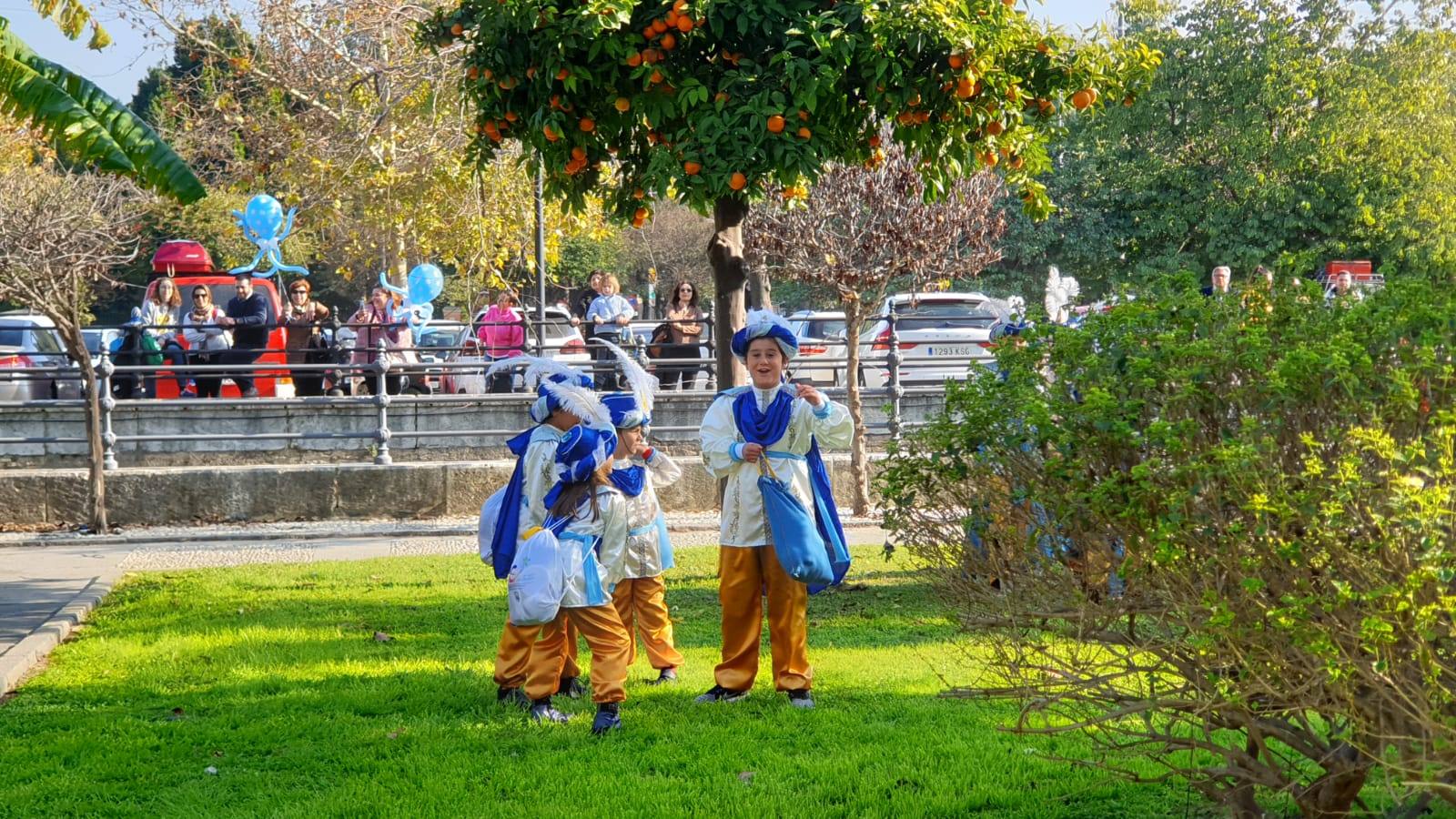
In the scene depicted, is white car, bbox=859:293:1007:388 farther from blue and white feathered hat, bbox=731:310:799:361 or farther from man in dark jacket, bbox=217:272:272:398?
blue and white feathered hat, bbox=731:310:799:361

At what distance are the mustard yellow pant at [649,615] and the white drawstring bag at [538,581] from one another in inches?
36.8

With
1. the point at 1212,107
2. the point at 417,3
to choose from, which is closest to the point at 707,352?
the point at 417,3

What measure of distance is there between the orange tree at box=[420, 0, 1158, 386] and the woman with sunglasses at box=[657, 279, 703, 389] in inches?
294

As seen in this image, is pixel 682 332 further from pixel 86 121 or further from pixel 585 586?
pixel 585 586

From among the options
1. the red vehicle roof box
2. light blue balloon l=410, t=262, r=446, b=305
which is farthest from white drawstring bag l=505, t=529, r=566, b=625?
the red vehicle roof box

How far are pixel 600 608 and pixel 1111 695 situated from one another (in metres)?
2.68

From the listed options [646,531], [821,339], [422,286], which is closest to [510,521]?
[646,531]

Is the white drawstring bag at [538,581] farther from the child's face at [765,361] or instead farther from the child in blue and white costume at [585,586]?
the child's face at [765,361]

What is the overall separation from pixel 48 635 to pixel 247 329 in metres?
7.56

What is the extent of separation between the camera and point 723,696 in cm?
657

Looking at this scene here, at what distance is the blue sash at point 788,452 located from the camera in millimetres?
6562

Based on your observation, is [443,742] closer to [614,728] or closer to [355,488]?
[614,728]

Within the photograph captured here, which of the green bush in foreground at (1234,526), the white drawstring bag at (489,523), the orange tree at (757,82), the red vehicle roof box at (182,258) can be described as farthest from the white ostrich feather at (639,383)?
the red vehicle roof box at (182,258)

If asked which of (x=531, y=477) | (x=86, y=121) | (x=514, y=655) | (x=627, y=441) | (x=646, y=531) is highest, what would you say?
(x=86, y=121)
